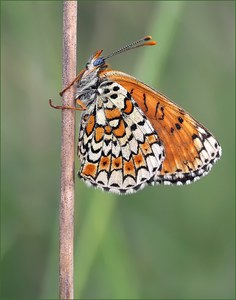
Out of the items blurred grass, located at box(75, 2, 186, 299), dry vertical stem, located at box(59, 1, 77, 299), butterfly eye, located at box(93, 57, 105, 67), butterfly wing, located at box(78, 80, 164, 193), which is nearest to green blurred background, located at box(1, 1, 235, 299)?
blurred grass, located at box(75, 2, 186, 299)

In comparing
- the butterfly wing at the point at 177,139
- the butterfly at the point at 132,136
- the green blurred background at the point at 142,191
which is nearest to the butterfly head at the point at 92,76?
the butterfly at the point at 132,136

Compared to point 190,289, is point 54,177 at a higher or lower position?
higher

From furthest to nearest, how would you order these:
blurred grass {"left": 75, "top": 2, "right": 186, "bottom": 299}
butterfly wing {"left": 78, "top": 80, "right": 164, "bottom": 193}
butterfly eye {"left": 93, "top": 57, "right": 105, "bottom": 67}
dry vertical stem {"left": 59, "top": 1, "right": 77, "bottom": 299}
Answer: blurred grass {"left": 75, "top": 2, "right": 186, "bottom": 299}
butterfly eye {"left": 93, "top": 57, "right": 105, "bottom": 67}
butterfly wing {"left": 78, "top": 80, "right": 164, "bottom": 193}
dry vertical stem {"left": 59, "top": 1, "right": 77, "bottom": 299}

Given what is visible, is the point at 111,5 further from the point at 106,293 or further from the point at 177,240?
the point at 106,293

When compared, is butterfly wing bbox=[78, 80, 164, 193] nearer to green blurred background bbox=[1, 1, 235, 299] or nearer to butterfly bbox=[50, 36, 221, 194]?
butterfly bbox=[50, 36, 221, 194]

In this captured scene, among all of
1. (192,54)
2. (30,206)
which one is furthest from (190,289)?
(192,54)

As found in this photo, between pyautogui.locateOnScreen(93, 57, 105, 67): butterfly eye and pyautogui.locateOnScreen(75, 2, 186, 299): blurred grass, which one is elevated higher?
pyautogui.locateOnScreen(93, 57, 105, 67): butterfly eye

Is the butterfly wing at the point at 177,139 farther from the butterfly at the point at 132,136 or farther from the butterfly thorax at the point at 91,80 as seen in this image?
the butterfly thorax at the point at 91,80
